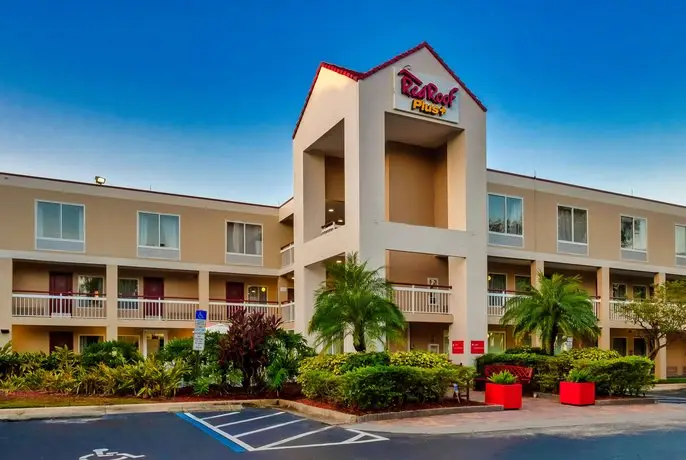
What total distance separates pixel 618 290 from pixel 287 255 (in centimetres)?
1792

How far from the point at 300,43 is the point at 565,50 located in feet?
34.2

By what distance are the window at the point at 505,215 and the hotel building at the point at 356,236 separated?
0.22ft

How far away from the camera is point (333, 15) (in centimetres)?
2345

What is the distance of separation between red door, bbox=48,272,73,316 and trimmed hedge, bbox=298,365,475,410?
43.7 ft

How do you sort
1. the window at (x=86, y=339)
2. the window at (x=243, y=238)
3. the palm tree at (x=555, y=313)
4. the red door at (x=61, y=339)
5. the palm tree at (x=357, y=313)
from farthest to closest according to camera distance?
the window at (x=243, y=238) < the window at (x=86, y=339) < the red door at (x=61, y=339) < the palm tree at (x=555, y=313) < the palm tree at (x=357, y=313)

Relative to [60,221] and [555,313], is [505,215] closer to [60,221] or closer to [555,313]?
[555,313]

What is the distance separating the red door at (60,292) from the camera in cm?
2598

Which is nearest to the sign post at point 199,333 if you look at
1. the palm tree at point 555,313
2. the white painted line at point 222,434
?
the white painted line at point 222,434

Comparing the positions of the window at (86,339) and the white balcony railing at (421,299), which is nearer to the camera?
the white balcony railing at (421,299)

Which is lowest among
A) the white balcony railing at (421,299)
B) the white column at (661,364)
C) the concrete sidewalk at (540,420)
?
the white column at (661,364)

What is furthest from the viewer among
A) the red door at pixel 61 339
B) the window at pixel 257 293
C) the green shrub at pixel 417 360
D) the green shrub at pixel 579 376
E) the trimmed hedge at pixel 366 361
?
the window at pixel 257 293

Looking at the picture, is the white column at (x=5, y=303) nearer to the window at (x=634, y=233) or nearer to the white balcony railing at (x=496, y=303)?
the white balcony railing at (x=496, y=303)

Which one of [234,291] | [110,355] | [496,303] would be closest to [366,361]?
[110,355]

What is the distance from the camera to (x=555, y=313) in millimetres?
21891
